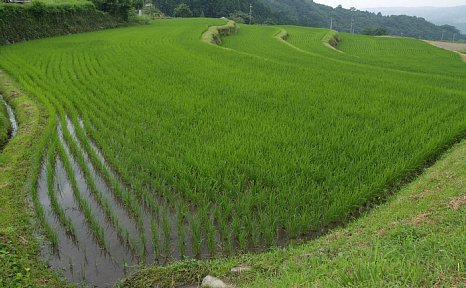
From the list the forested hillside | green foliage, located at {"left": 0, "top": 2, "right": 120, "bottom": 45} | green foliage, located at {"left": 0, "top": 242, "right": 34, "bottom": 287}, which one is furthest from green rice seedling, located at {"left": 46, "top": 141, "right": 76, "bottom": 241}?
the forested hillside

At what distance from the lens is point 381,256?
2.55m

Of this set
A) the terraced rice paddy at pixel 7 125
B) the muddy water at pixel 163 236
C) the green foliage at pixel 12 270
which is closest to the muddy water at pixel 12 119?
the terraced rice paddy at pixel 7 125

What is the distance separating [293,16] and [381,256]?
3378 inches

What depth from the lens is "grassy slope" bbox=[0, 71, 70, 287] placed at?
320cm

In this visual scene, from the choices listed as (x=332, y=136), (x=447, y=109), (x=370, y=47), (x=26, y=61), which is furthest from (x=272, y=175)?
(x=370, y=47)

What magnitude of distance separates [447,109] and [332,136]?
3.34 metres

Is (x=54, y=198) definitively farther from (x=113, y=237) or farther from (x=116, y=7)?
(x=116, y=7)

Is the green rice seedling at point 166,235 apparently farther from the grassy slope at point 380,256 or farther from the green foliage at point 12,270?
the green foliage at point 12,270

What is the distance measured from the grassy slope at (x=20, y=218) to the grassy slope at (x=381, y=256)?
0.87 meters

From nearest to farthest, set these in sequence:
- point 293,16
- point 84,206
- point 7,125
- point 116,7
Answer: point 84,206 → point 7,125 → point 116,7 → point 293,16

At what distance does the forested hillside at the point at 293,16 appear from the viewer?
58.2 meters

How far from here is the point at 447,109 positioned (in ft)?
24.6

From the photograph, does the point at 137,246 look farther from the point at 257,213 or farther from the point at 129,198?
the point at 257,213

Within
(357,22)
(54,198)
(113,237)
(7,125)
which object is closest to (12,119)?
(7,125)
